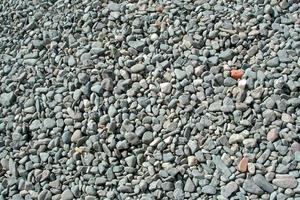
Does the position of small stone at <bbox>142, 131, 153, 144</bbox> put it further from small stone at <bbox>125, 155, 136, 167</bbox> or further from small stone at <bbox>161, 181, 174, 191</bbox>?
small stone at <bbox>161, 181, 174, 191</bbox>

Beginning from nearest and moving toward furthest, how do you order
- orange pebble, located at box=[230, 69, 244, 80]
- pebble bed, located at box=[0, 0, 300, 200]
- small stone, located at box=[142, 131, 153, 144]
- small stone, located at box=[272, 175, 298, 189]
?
small stone, located at box=[272, 175, 298, 189] < pebble bed, located at box=[0, 0, 300, 200] < small stone, located at box=[142, 131, 153, 144] < orange pebble, located at box=[230, 69, 244, 80]

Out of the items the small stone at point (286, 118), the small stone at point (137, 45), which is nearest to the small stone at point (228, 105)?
the small stone at point (286, 118)

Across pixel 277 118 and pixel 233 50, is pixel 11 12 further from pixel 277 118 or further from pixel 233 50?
pixel 277 118

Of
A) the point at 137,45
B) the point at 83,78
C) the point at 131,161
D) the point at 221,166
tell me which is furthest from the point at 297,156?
the point at 83,78

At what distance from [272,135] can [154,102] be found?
0.69m

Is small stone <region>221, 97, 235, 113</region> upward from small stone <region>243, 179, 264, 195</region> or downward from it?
upward

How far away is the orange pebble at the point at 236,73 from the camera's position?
3.01 m

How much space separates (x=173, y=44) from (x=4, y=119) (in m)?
1.13

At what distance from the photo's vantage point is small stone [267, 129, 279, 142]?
2.73 m

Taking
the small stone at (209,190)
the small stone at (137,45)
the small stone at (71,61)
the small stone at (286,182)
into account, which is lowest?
the small stone at (286,182)

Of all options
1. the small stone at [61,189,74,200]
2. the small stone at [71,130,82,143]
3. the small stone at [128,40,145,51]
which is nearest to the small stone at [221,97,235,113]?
the small stone at [128,40,145,51]

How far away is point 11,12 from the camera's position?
3785 mm

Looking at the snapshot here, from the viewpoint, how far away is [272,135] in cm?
274

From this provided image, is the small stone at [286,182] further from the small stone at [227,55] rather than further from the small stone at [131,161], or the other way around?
the small stone at [227,55]
